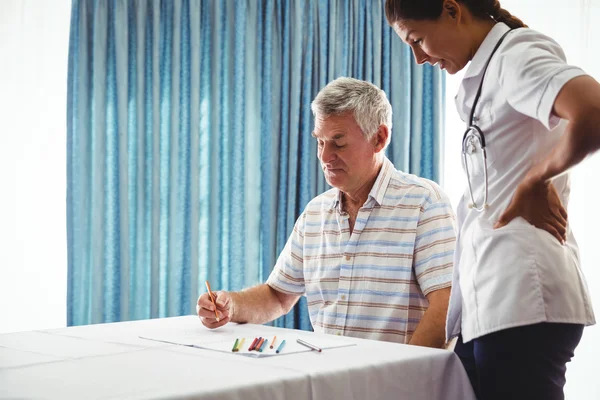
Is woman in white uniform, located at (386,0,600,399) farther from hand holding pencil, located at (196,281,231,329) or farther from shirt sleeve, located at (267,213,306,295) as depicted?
shirt sleeve, located at (267,213,306,295)

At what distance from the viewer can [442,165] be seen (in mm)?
3520

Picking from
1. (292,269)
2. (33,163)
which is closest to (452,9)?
(292,269)

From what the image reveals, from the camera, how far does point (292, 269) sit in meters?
2.03

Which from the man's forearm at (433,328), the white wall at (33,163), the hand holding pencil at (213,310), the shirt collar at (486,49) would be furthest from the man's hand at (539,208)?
the white wall at (33,163)

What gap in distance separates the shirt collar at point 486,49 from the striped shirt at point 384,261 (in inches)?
27.2

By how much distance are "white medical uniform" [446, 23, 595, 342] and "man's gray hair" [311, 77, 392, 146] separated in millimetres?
781

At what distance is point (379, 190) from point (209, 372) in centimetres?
96

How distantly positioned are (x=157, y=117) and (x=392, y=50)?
1.29 metres

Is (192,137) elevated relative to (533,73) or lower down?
lower down

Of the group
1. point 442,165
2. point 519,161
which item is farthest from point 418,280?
point 442,165

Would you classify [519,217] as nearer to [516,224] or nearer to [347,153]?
[516,224]

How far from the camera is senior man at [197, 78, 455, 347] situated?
176 centimetres

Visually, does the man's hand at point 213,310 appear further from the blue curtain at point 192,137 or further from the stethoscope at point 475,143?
the blue curtain at point 192,137

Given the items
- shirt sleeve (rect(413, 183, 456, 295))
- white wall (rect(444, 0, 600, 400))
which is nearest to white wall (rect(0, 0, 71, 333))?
shirt sleeve (rect(413, 183, 456, 295))
